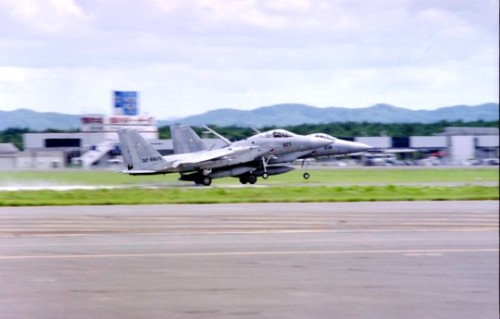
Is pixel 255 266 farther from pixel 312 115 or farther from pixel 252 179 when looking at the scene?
pixel 252 179

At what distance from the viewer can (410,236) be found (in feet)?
33.0

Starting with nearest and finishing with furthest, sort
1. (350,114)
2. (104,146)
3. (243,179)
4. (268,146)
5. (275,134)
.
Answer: (350,114), (104,146), (275,134), (268,146), (243,179)

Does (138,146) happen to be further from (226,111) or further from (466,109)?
(466,109)

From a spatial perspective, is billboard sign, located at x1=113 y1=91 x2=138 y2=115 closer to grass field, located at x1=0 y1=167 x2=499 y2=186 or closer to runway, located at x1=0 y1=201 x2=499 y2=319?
grass field, located at x1=0 y1=167 x2=499 y2=186

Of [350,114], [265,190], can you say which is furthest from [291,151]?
[350,114]

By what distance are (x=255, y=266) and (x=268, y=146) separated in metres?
15.4

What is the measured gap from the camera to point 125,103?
27.9ft

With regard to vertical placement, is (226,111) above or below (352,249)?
above

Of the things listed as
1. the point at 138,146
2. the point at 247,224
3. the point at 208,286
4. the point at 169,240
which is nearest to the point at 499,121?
the point at 208,286

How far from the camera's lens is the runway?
620 centimetres

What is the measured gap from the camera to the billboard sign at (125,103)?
26.0ft

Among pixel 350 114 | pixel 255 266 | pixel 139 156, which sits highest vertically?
pixel 350 114

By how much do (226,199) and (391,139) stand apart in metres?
8.56

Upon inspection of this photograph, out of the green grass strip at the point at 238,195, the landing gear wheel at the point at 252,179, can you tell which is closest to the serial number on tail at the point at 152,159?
the green grass strip at the point at 238,195
